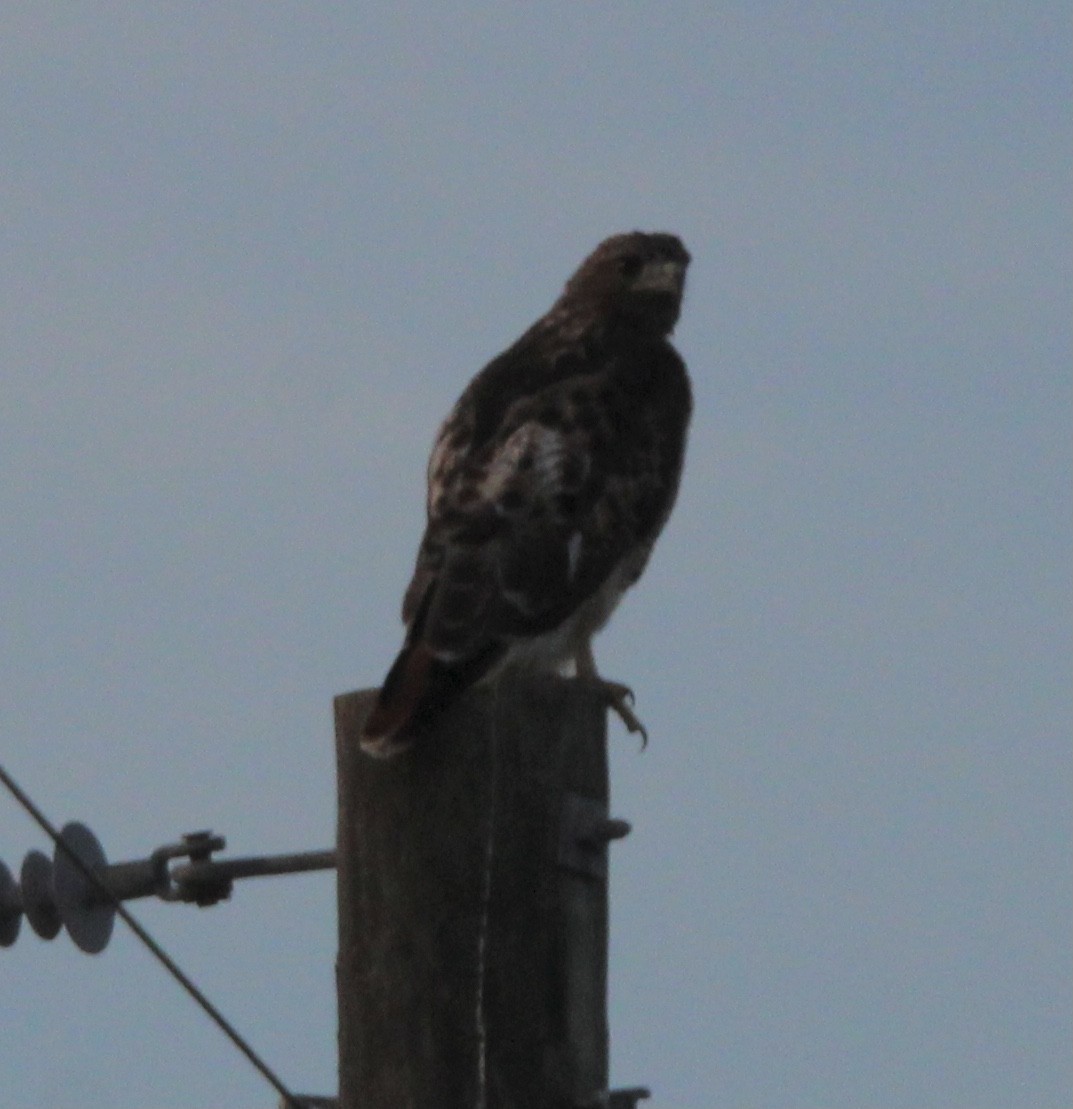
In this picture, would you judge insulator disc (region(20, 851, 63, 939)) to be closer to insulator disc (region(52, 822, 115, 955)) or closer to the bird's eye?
insulator disc (region(52, 822, 115, 955))

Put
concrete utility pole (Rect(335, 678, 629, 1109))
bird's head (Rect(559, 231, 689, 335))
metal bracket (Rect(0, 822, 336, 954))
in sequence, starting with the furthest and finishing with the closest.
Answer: bird's head (Rect(559, 231, 689, 335)) → metal bracket (Rect(0, 822, 336, 954)) → concrete utility pole (Rect(335, 678, 629, 1109))

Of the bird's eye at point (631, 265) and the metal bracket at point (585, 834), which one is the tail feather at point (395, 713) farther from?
the bird's eye at point (631, 265)

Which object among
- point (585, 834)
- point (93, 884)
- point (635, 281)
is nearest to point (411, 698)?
point (585, 834)

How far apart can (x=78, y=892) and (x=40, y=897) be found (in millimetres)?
95

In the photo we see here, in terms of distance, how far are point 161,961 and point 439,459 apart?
91.7 inches

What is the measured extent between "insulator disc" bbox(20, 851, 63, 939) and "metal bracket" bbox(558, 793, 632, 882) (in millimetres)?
1302

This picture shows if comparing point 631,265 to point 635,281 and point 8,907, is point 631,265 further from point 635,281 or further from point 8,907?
point 8,907

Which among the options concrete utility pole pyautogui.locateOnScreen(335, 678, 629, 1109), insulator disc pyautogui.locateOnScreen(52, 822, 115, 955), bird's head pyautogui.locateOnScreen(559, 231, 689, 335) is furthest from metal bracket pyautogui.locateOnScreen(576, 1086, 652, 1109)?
bird's head pyautogui.locateOnScreen(559, 231, 689, 335)

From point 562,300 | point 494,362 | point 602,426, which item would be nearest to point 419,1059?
point 602,426

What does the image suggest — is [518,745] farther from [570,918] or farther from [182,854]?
[182,854]

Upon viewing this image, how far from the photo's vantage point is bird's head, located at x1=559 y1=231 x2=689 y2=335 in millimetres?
8320

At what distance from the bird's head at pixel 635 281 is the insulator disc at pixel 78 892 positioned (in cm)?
324

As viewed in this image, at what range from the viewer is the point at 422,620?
5.72 metres

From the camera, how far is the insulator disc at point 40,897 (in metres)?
5.43
